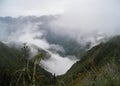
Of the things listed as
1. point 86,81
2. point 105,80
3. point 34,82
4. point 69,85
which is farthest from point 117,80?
point 34,82

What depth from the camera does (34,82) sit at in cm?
602

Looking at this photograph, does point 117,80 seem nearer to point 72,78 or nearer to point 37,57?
point 72,78

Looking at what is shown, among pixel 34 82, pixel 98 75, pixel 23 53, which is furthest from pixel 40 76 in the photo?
pixel 98 75

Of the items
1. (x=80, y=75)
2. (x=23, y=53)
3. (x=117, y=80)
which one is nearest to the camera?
(x=117, y=80)

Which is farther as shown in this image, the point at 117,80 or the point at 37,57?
the point at 117,80

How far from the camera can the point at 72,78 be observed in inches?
295

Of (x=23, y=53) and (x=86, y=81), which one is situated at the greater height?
(x=23, y=53)

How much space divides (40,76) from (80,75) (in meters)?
1.63

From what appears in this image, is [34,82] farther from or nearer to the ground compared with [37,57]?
nearer to the ground

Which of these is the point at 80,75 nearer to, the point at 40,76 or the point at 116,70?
the point at 116,70

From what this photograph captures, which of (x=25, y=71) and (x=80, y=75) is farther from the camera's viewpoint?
(x=80, y=75)

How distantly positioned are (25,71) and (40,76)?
0.45 metres

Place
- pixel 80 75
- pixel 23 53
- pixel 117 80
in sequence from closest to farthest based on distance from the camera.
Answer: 1. pixel 117 80
2. pixel 23 53
3. pixel 80 75

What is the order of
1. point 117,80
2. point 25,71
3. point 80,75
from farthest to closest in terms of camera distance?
point 80,75 < point 117,80 < point 25,71
